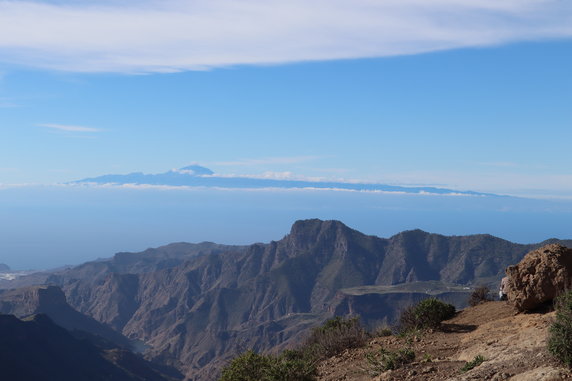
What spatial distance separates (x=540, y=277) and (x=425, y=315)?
193 inches

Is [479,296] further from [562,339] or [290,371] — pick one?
[562,339]

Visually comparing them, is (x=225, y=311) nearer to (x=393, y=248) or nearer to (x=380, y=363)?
(x=393, y=248)

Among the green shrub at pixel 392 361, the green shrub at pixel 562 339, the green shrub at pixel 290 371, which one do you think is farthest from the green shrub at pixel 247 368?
the green shrub at pixel 562 339

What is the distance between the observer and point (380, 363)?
16031 millimetres

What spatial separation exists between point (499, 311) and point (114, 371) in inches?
3195

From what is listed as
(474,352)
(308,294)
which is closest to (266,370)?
(474,352)

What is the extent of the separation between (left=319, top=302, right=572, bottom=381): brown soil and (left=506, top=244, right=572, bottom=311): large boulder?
1.61 ft

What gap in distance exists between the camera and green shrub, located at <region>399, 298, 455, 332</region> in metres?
20.4

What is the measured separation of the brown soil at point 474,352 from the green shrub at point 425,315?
13.5 inches

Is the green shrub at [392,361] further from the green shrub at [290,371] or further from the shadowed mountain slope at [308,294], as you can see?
the shadowed mountain slope at [308,294]

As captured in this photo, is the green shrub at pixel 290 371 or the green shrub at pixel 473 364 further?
the green shrub at pixel 290 371

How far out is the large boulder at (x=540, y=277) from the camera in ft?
54.5

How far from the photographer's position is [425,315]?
20734mm

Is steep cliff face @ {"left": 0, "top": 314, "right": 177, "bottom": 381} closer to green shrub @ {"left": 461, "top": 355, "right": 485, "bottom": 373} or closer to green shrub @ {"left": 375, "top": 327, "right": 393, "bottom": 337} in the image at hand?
green shrub @ {"left": 375, "top": 327, "right": 393, "bottom": 337}
